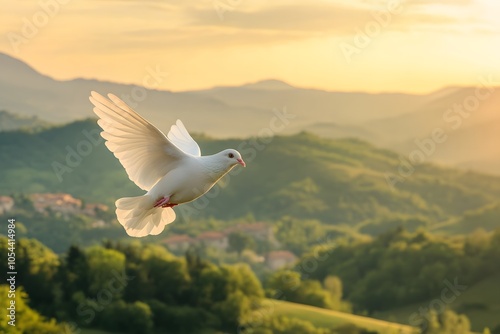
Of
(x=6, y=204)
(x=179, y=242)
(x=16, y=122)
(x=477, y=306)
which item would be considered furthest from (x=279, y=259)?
(x=16, y=122)

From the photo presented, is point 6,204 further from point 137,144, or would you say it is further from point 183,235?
point 137,144

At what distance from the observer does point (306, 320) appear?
67.3 metres

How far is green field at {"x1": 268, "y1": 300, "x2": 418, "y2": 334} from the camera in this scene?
219 feet

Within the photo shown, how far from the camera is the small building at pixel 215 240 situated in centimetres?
12231

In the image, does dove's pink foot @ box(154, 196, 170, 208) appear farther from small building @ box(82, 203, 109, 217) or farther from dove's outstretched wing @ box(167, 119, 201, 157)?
small building @ box(82, 203, 109, 217)

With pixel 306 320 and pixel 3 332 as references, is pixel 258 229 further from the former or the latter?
pixel 3 332

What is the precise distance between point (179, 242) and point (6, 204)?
23942 mm

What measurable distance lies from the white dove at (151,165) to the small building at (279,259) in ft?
343

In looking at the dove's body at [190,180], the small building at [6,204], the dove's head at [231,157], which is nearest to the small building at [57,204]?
the small building at [6,204]

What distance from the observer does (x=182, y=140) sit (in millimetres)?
11250

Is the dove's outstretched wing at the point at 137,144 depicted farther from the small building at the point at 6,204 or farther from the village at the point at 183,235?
the small building at the point at 6,204

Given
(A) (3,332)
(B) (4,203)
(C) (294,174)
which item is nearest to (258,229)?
(C) (294,174)

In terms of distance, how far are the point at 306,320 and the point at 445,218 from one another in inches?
3639

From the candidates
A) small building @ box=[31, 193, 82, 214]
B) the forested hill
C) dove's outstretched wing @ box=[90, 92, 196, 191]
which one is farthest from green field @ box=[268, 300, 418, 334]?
the forested hill
